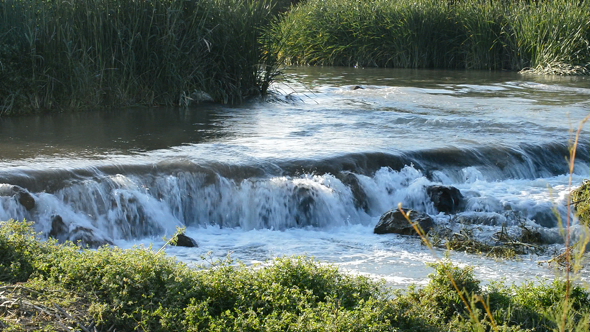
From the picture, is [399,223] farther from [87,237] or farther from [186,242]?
[87,237]

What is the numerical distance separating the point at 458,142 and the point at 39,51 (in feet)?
20.9

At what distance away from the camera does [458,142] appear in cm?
982

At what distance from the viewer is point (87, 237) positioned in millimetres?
6555

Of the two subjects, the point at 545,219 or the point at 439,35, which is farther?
the point at 439,35

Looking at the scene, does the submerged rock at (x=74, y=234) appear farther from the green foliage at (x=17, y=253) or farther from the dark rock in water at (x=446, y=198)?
the dark rock in water at (x=446, y=198)

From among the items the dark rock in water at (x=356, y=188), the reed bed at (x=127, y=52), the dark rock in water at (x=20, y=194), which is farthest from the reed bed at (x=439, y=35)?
the dark rock in water at (x=20, y=194)

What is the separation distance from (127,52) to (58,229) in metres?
5.61

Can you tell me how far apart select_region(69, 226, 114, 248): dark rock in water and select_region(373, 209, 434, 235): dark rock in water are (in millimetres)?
2644

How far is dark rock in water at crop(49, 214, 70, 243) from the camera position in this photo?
21.7 ft

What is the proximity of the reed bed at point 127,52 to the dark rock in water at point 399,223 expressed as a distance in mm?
6121

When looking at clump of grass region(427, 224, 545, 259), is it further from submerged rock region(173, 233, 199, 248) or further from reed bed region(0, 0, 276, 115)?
reed bed region(0, 0, 276, 115)

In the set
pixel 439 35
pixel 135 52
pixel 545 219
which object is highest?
pixel 439 35

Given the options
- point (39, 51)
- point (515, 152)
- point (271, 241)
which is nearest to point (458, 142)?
point (515, 152)

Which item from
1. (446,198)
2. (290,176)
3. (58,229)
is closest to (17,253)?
(58,229)
